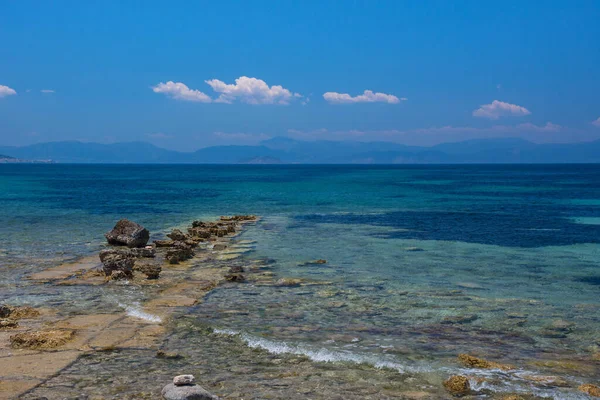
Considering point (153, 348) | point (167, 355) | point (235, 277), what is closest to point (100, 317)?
point (153, 348)

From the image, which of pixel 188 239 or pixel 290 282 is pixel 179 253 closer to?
pixel 188 239

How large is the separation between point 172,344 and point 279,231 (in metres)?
27.9

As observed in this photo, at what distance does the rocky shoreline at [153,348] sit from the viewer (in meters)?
11.6

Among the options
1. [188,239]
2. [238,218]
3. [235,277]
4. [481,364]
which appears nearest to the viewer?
[481,364]

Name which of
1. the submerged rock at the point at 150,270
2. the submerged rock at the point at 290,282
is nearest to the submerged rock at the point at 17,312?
the submerged rock at the point at 150,270

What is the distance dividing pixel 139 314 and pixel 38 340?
3751 millimetres

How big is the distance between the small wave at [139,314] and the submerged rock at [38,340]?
2668 mm

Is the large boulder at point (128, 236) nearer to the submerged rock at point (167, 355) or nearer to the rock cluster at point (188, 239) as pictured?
the rock cluster at point (188, 239)

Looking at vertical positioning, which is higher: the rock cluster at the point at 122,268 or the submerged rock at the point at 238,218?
the rock cluster at the point at 122,268

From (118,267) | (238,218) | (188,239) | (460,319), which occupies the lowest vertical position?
(238,218)

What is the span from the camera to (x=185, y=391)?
10703 mm

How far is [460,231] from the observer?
1688 inches

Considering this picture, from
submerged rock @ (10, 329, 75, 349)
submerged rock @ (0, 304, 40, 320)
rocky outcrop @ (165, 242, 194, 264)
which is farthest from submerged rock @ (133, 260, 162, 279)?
submerged rock @ (10, 329, 75, 349)

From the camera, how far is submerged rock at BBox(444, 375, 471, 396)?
459 inches
